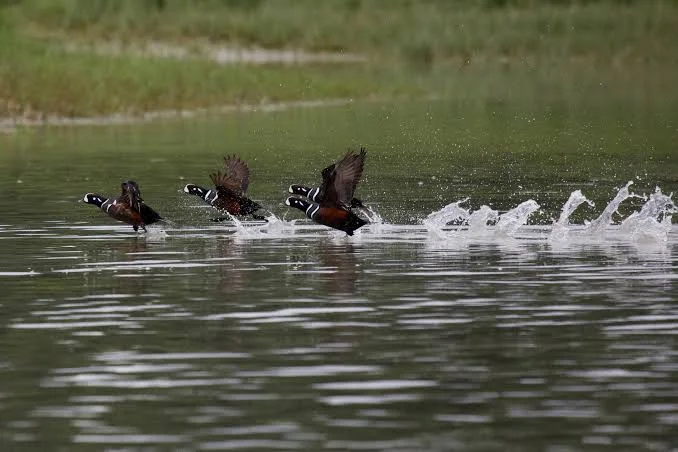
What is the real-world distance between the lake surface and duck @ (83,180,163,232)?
0.22m

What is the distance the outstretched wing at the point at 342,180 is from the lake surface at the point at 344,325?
0.58m

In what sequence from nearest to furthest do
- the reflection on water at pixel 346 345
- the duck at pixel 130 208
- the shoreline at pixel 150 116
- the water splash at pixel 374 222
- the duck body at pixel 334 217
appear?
the reflection on water at pixel 346 345, the duck body at pixel 334 217, the duck at pixel 130 208, the water splash at pixel 374 222, the shoreline at pixel 150 116

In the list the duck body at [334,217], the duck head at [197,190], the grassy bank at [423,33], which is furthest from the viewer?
the grassy bank at [423,33]

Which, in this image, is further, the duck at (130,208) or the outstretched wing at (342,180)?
the duck at (130,208)

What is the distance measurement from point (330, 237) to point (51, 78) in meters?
30.2

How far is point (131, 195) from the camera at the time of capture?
22328 millimetres

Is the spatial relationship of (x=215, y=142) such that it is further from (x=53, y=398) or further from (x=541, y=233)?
(x=53, y=398)

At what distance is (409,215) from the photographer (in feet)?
82.8

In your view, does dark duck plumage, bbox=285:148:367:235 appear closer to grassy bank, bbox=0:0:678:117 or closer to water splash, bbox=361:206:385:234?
water splash, bbox=361:206:385:234

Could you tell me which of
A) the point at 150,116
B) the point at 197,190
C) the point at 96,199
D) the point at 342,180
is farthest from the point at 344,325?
the point at 150,116

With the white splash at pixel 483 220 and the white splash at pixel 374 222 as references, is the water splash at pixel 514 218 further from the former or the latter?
the white splash at pixel 374 222

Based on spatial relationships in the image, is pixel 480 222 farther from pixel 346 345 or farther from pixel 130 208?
pixel 346 345

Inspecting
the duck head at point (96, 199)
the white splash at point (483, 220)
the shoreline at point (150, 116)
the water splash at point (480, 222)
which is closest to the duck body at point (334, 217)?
the white splash at point (483, 220)

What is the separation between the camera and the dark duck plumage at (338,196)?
21453mm
